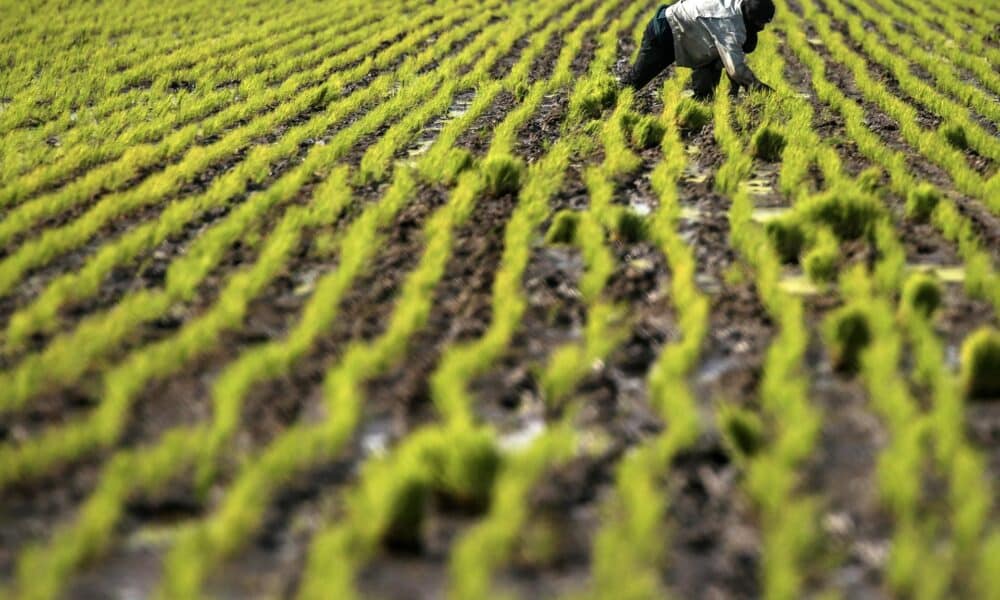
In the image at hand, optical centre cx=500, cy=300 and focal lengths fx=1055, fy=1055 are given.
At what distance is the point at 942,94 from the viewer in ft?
21.1

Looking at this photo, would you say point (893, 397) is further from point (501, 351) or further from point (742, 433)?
point (501, 351)

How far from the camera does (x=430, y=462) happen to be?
2.10 m

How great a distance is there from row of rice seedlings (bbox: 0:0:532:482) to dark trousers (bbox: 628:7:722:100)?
9.17 ft

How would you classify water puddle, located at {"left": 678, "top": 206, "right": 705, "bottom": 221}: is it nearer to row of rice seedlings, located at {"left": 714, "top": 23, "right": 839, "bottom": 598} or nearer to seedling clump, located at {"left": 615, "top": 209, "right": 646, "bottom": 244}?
row of rice seedlings, located at {"left": 714, "top": 23, "right": 839, "bottom": 598}

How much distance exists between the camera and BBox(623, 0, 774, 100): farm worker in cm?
Result: 568

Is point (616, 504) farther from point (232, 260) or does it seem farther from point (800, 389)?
point (232, 260)

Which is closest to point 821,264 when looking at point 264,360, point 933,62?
point 264,360

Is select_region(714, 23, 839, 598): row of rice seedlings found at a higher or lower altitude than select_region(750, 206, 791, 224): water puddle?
higher

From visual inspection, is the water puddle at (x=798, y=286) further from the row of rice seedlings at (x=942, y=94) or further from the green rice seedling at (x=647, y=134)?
the row of rice seedlings at (x=942, y=94)

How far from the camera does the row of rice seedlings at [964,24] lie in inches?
316

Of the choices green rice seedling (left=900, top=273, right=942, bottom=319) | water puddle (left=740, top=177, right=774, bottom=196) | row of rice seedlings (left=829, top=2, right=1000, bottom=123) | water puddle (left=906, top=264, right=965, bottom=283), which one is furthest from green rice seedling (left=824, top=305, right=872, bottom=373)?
row of rice seedlings (left=829, top=2, right=1000, bottom=123)

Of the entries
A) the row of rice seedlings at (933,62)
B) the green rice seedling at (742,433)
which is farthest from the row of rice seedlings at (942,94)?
the green rice seedling at (742,433)

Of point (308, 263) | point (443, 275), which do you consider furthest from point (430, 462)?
point (308, 263)

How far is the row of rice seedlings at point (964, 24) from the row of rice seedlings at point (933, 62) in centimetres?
→ 25
